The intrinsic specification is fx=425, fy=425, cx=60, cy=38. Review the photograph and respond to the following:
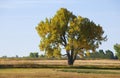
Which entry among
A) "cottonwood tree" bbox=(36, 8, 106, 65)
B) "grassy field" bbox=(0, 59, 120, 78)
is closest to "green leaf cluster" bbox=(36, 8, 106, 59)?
"cottonwood tree" bbox=(36, 8, 106, 65)

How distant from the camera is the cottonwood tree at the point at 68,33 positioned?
89.3 m

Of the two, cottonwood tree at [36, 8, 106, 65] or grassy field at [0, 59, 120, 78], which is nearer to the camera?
grassy field at [0, 59, 120, 78]

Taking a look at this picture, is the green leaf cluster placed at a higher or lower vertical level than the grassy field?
higher

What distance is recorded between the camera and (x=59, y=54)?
90.3 metres

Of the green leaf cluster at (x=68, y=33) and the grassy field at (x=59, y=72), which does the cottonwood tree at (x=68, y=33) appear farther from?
the grassy field at (x=59, y=72)

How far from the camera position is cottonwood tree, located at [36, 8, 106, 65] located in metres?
89.3

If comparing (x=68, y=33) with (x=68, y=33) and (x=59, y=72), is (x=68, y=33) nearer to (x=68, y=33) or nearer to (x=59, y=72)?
(x=68, y=33)

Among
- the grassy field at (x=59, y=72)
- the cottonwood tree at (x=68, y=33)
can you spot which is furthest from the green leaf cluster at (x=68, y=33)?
the grassy field at (x=59, y=72)

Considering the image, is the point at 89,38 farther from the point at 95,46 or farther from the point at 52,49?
the point at 52,49

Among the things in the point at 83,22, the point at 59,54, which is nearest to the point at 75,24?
the point at 83,22

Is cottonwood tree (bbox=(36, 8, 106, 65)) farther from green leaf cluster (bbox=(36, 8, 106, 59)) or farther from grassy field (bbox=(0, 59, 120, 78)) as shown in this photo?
grassy field (bbox=(0, 59, 120, 78))

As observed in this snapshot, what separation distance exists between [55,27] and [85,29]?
6359 millimetres

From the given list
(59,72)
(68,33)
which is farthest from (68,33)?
(59,72)

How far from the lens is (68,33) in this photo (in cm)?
9056
